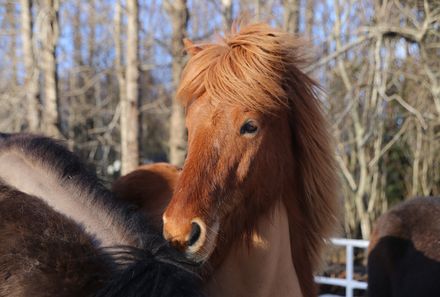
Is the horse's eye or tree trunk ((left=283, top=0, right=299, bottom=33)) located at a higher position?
tree trunk ((left=283, top=0, right=299, bottom=33))

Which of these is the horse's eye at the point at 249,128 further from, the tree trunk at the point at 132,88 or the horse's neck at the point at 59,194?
the tree trunk at the point at 132,88

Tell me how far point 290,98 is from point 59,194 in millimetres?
1216

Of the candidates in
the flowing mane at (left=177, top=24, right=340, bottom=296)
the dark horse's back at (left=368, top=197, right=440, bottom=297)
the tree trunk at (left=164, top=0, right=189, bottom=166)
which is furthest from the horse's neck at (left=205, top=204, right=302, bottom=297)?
the tree trunk at (left=164, top=0, right=189, bottom=166)

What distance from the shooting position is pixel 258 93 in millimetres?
2551

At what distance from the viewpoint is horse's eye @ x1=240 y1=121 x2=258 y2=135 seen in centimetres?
249

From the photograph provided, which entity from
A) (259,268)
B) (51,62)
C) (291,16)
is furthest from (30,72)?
(259,268)

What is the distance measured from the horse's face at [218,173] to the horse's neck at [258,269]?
167 mm

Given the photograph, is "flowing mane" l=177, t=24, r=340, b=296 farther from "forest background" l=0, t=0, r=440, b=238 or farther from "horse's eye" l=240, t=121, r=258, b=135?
"forest background" l=0, t=0, r=440, b=238

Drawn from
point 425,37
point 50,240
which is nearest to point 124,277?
point 50,240

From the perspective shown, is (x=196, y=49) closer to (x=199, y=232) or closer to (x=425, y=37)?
(x=199, y=232)

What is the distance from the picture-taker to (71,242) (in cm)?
212

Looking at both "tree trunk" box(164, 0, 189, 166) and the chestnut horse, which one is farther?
"tree trunk" box(164, 0, 189, 166)

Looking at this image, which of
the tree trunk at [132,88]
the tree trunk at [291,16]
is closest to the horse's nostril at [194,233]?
the tree trunk at [132,88]

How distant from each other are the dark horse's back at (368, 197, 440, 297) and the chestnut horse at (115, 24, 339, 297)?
1.72m
